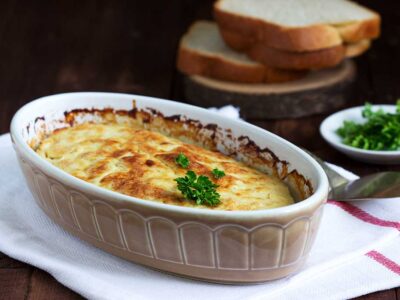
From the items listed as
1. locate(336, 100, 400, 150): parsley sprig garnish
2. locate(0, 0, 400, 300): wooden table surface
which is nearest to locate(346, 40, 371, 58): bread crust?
locate(0, 0, 400, 300): wooden table surface

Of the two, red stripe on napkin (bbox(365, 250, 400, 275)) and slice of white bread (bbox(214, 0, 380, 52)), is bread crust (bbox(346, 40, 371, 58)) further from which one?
red stripe on napkin (bbox(365, 250, 400, 275))

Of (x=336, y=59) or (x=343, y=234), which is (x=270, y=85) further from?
(x=343, y=234)

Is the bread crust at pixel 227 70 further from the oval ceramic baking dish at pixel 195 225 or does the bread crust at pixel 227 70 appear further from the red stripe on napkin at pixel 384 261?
the red stripe on napkin at pixel 384 261

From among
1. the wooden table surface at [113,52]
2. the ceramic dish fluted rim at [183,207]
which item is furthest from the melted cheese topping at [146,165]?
the wooden table surface at [113,52]

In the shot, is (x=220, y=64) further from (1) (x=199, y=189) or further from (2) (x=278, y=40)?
(1) (x=199, y=189)

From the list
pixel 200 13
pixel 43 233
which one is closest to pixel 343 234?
pixel 43 233

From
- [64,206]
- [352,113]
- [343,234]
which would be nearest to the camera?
[64,206]

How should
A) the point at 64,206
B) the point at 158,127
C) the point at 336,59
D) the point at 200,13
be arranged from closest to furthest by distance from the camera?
1. the point at 64,206
2. the point at 158,127
3. the point at 336,59
4. the point at 200,13
